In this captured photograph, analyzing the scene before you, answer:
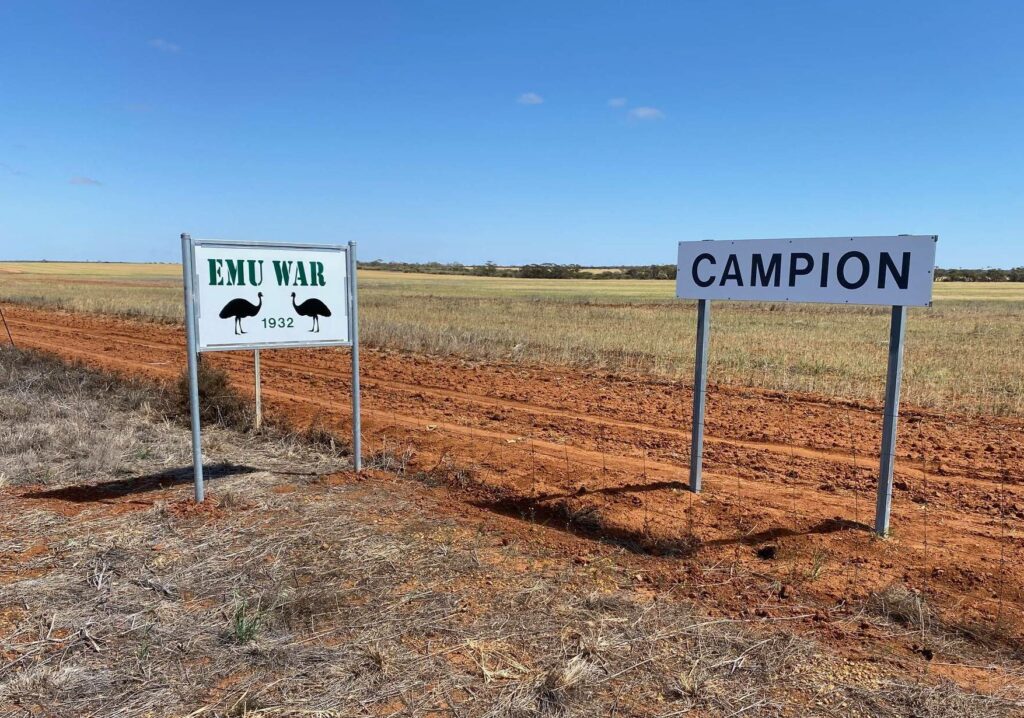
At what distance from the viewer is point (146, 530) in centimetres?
492

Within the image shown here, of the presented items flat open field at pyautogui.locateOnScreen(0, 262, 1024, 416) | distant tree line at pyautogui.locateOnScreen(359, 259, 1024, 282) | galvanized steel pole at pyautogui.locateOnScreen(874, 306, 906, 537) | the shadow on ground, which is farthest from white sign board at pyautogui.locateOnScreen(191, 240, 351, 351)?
distant tree line at pyautogui.locateOnScreen(359, 259, 1024, 282)

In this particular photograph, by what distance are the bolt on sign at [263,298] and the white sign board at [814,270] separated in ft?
9.53

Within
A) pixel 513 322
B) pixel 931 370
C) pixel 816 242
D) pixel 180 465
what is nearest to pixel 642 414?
pixel 816 242

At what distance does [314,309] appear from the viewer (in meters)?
6.25

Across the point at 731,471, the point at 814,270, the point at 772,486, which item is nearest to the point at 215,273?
the point at 814,270

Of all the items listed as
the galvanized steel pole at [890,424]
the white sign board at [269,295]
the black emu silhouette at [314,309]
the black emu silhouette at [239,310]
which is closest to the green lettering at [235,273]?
the white sign board at [269,295]

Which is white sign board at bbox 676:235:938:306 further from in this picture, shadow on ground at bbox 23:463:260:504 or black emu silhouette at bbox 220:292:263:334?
shadow on ground at bbox 23:463:260:504

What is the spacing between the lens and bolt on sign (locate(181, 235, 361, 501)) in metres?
5.57

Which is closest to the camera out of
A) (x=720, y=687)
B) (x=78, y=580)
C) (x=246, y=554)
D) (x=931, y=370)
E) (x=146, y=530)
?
(x=720, y=687)

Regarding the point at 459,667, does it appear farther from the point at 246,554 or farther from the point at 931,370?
the point at 931,370

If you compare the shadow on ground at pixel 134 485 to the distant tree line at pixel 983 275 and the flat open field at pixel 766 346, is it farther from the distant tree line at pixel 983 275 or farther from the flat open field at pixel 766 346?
the distant tree line at pixel 983 275

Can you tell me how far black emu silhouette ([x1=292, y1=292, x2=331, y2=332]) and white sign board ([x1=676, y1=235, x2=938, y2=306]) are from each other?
2990mm

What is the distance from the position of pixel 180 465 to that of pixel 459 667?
455 centimetres

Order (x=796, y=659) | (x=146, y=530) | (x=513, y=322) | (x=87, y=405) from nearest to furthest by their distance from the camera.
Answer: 1. (x=796, y=659)
2. (x=146, y=530)
3. (x=87, y=405)
4. (x=513, y=322)
